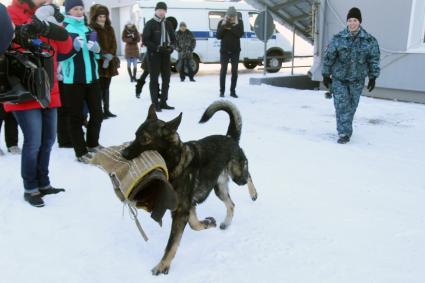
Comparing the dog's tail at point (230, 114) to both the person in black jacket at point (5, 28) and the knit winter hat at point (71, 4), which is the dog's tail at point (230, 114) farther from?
the knit winter hat at point (71, 4)

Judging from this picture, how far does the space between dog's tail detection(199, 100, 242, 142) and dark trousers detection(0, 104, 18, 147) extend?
9.26 ft

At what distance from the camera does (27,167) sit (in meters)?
3.52

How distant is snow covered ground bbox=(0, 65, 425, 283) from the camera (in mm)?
2666

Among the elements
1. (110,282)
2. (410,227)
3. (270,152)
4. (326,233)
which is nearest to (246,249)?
(326,233)

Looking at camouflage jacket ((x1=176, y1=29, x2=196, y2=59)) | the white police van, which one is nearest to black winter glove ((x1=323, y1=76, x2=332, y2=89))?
camouflage jacket ((x1=176, y1=29, x2=196, y2=59))

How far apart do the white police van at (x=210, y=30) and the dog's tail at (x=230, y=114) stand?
11.3 meters

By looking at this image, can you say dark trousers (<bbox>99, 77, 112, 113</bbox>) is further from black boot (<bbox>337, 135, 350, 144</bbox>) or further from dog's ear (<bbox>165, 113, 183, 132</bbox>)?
→ dog's ear (<bbox>165, 113, 183, 132</bbox>)

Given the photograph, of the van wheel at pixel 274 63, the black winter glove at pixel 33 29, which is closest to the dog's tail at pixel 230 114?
the black winter glove at pixel 33 29

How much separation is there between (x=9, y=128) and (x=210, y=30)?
11652 millimetres

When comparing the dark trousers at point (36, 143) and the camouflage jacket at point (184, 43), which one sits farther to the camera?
the camouflage jacket at point (184, 43)

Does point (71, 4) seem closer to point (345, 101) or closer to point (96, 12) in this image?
point (96, 12)

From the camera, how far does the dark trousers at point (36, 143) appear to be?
333 centimetres

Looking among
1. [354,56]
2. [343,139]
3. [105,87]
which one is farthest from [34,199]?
[354,56]

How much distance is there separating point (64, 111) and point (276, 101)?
16.6 ft
